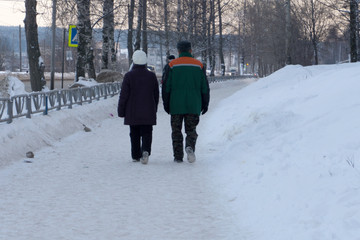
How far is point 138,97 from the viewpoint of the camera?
351 inches

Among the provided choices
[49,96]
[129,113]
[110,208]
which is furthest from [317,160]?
[49,96]

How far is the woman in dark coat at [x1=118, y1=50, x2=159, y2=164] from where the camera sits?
8.84m

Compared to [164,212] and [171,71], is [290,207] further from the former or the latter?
[171,71]

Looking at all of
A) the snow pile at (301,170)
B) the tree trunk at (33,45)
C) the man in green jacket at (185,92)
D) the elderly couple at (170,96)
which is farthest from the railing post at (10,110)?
the tree trunk at (33,45)

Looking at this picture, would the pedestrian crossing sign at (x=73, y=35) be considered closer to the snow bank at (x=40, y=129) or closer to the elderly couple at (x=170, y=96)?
the snow bank at (x=40, y=129)

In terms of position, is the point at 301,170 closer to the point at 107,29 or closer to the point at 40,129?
the point at 40,129

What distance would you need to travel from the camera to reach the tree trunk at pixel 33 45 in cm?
1886

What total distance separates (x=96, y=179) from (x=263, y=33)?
2835 inches

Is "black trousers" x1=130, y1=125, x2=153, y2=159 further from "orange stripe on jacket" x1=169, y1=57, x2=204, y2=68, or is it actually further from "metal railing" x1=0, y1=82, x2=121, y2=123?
"metal railing" x1=0, y1=82, x2=121, y2=123

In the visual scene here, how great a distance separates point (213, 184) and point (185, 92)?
2.01 metres

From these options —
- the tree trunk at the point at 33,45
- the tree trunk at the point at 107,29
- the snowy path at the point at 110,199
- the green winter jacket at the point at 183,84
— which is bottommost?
the snowy path at the point at 110,199

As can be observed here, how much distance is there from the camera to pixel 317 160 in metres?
5.99

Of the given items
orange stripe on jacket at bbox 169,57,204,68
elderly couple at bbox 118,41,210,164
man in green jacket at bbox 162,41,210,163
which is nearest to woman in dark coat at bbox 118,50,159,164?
elderly couple at bbox 118,41,210,164

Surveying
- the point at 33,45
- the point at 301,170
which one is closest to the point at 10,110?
the point at 301,170
